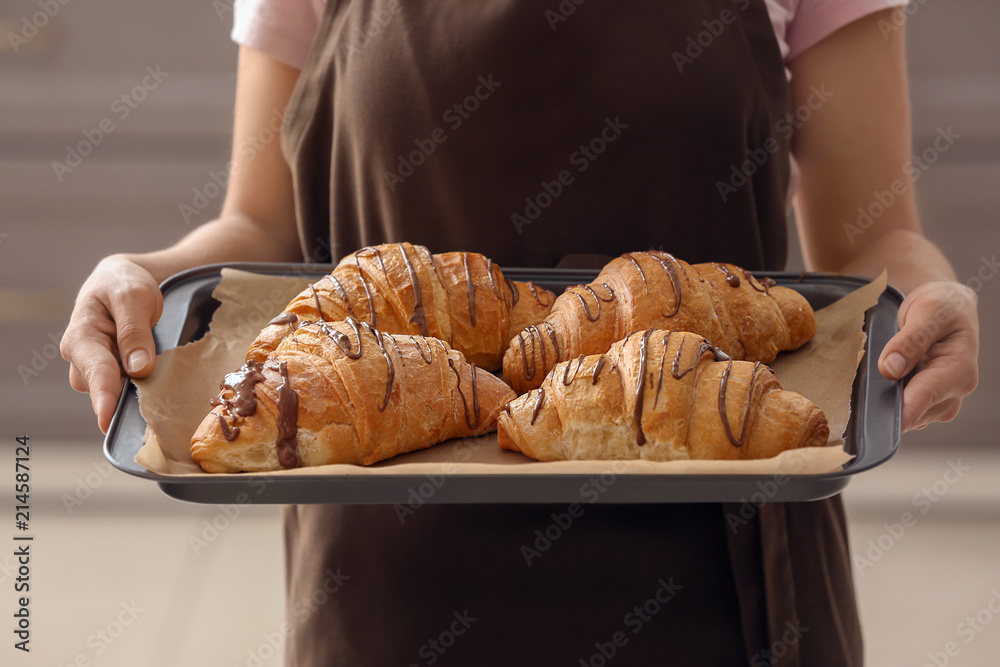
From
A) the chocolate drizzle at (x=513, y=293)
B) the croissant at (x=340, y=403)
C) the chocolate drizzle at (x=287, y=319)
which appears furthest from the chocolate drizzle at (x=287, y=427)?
the chocolate drizzle at (x=513, y=293)

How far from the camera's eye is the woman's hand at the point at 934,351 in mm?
1054

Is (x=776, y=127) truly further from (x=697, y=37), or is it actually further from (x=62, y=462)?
(x=62, y=462)

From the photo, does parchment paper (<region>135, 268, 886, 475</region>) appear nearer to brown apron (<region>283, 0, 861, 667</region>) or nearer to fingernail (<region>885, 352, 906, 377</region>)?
fingernail (<region>885, 352, 906, 377</region>)

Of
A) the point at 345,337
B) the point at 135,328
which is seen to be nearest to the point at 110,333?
the point at 135,328

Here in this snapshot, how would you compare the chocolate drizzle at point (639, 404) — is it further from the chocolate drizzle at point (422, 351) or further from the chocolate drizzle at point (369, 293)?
the chocolate drizzle at point (369, 293)

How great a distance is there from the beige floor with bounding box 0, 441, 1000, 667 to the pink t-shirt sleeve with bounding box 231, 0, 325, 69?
192 cm

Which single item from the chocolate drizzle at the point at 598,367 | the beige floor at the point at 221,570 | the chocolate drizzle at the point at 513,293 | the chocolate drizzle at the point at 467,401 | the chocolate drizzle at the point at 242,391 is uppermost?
the chocolate drizzle at the point at 513,293

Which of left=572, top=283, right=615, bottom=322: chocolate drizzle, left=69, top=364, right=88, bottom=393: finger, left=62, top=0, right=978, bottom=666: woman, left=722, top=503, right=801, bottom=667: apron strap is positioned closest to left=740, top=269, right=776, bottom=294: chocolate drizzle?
left=62, top=0, right=978, bottom=666: woman

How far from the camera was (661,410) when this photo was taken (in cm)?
104

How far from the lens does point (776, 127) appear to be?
142 centimetres

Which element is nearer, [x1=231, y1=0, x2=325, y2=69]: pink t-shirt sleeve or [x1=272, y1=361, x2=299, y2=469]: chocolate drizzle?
[x1=272, y1=361, x2=299, y2=469]: chocolate drizzle

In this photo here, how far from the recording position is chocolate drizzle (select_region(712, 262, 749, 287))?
51.1 inches

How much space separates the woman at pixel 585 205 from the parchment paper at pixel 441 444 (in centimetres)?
11

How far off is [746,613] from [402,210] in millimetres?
864
